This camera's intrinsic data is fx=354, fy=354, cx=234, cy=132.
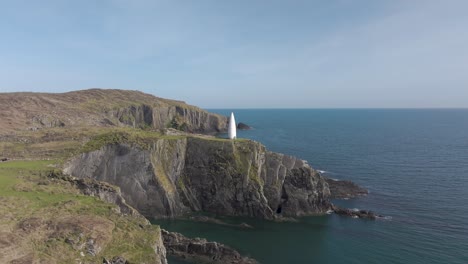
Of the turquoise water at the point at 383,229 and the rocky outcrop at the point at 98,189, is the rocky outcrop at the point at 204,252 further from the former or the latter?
the rocky outcrop at the point at 98,189

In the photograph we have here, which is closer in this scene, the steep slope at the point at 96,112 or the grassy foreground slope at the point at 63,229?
the grassy foreground slope at the point at 63,229

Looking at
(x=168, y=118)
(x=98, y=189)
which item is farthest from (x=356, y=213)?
(x=168, y=118)

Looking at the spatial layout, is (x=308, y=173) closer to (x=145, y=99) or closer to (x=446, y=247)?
(x=446, y=247)

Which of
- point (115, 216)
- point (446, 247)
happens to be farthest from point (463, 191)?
point (115, 216)

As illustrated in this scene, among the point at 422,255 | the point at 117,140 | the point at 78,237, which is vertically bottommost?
the point at 422,255

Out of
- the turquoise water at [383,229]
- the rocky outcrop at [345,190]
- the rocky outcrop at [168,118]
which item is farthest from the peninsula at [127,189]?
the rocky outcrop at [168,118]

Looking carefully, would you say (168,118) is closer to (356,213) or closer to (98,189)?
(356,213)

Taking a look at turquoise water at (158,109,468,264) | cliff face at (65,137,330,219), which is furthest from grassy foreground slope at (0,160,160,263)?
cliff face at (65,137,330,219)
